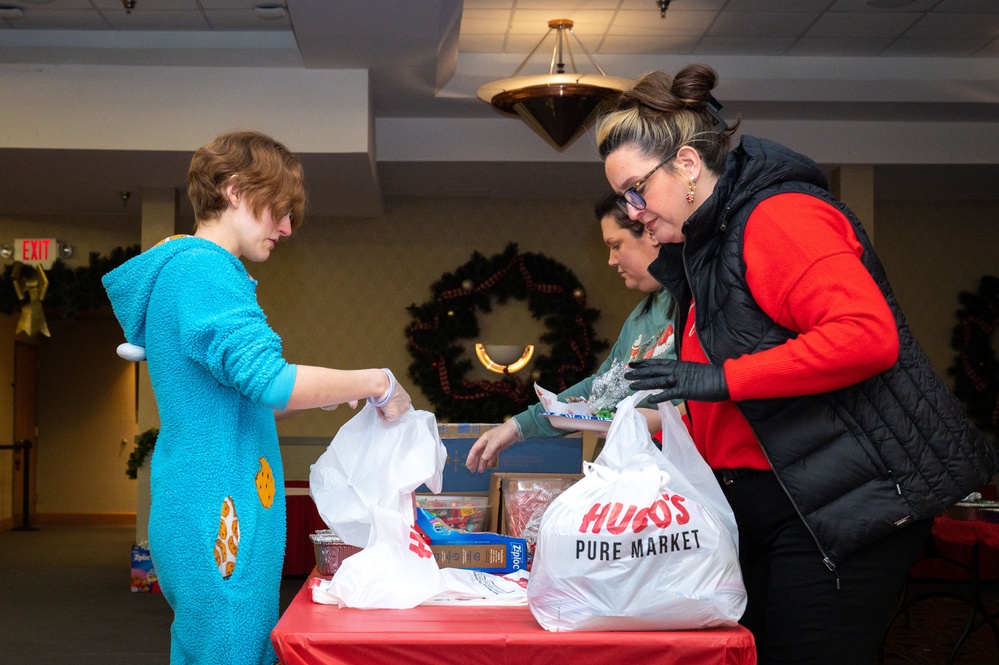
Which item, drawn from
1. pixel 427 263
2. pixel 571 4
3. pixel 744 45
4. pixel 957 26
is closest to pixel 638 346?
pixel 571 4

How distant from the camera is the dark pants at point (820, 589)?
1.40 m

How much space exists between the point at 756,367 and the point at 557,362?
6.55m

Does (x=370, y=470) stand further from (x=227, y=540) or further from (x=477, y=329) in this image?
(x=477, y=329)

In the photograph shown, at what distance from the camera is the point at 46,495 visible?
11.7 metres

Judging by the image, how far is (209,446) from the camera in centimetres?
152

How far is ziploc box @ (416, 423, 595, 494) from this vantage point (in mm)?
2369

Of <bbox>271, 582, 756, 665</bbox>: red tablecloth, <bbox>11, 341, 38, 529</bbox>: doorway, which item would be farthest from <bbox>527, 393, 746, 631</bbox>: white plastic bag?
<bbox>11, 341, 38, 529</bbox>: doorway

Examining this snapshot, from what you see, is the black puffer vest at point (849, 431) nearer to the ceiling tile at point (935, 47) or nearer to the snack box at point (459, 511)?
the snack box at point (459, 511)

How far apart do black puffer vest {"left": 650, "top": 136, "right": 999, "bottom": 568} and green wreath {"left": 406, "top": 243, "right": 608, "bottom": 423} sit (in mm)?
6287

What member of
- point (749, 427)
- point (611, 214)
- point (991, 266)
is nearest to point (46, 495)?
point (991, 266)

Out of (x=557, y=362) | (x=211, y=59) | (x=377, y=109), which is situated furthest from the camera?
(x=557, y=362)

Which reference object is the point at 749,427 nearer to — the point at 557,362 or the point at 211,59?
the point at 211,59

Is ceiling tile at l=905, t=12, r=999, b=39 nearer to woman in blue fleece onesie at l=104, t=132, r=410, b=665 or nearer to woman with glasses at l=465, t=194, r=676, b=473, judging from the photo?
woman with glasses at l=465, t=194, r=676, b=473

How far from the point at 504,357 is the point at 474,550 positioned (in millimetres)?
5781
